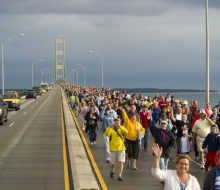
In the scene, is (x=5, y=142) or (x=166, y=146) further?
(x=5, y=142)

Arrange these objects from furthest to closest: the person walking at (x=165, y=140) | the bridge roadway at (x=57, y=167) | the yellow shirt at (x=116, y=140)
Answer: the yellow shirt at (x=116, y=140), the person walking at (x=165, y=140), the bridge roadway at (x=57, y=167)

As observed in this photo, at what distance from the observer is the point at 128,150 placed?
1530 centimetres

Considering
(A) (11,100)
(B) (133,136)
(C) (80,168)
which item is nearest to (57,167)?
(C) (80,168)

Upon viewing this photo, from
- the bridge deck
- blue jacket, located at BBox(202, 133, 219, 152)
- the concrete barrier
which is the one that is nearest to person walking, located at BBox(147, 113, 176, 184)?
the bridge deck

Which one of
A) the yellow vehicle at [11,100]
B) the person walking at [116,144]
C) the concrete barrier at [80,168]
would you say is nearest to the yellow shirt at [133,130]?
the person walking at [116,144]

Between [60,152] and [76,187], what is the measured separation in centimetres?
777

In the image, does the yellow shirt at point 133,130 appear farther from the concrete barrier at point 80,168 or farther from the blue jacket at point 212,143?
the blue jacket at point 212,143

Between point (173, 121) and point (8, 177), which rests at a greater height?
point (173, 121)

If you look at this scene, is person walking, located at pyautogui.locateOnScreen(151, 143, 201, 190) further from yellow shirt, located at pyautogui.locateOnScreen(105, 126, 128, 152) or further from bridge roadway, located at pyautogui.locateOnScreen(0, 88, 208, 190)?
yellow shirt, located at pyautogui.locateOnScreen(105, 126, 128, 152)

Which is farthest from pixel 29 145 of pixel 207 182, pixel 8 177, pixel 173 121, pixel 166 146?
pixel 207 182

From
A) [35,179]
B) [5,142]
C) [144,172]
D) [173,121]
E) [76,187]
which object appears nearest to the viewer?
[76,187]

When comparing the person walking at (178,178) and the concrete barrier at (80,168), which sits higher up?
the person walking at (178,178)

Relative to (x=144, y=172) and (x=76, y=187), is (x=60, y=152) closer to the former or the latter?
(x=144, y=172)

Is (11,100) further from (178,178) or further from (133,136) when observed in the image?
(178,178)
